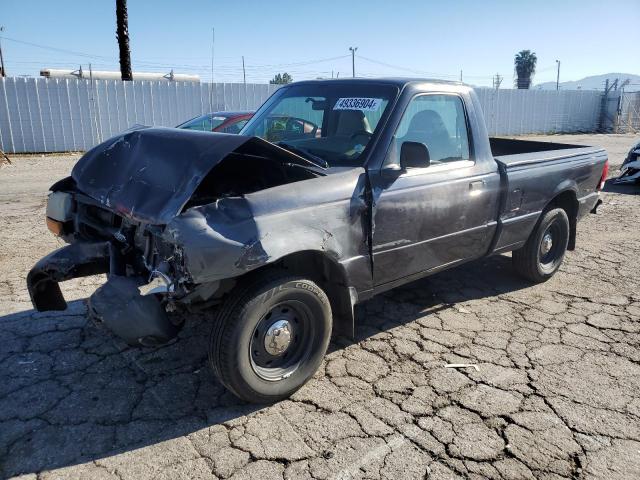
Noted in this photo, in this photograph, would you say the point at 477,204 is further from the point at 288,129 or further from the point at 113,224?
the point at 113,224

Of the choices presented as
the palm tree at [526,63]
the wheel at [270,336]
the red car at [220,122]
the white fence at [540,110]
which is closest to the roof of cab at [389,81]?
the wheel at [270,336]

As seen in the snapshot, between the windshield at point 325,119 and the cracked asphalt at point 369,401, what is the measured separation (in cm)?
145

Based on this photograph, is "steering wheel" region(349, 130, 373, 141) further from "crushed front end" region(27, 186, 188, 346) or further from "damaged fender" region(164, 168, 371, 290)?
"crushed front end" region(27, 186, 188, 346)

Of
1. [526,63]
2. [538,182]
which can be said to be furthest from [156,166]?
[526,63]

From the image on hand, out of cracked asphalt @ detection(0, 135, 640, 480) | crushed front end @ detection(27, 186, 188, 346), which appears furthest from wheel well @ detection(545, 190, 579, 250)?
crushed front end @ detection(27, 186, 188, 346)

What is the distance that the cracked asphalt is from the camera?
99.8 inches

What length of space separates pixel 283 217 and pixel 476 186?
1.89m

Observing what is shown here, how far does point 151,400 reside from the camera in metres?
3.02

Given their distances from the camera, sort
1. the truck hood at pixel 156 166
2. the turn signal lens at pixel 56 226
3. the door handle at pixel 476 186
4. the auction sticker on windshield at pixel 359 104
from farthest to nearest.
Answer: the door handle at pixel 476 186
the turn signal lens at pixel 56 226
the auction sticker on windshield at pixel 359 104
the truck hood at pixel 156 166

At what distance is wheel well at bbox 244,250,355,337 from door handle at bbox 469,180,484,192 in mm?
1420

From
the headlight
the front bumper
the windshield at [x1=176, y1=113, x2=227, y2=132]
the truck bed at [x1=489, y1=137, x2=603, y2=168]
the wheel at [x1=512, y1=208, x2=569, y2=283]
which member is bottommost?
the wheel at [x1=512, y1=208, x2=569, y2=283]

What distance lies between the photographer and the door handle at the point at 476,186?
394cm

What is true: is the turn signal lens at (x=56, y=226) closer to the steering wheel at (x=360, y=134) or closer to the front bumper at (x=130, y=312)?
the front bumper at (x=130, y=312)

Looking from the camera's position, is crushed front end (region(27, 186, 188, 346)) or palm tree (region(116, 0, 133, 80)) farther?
palm tree (region(116, 0, 133, 80))
